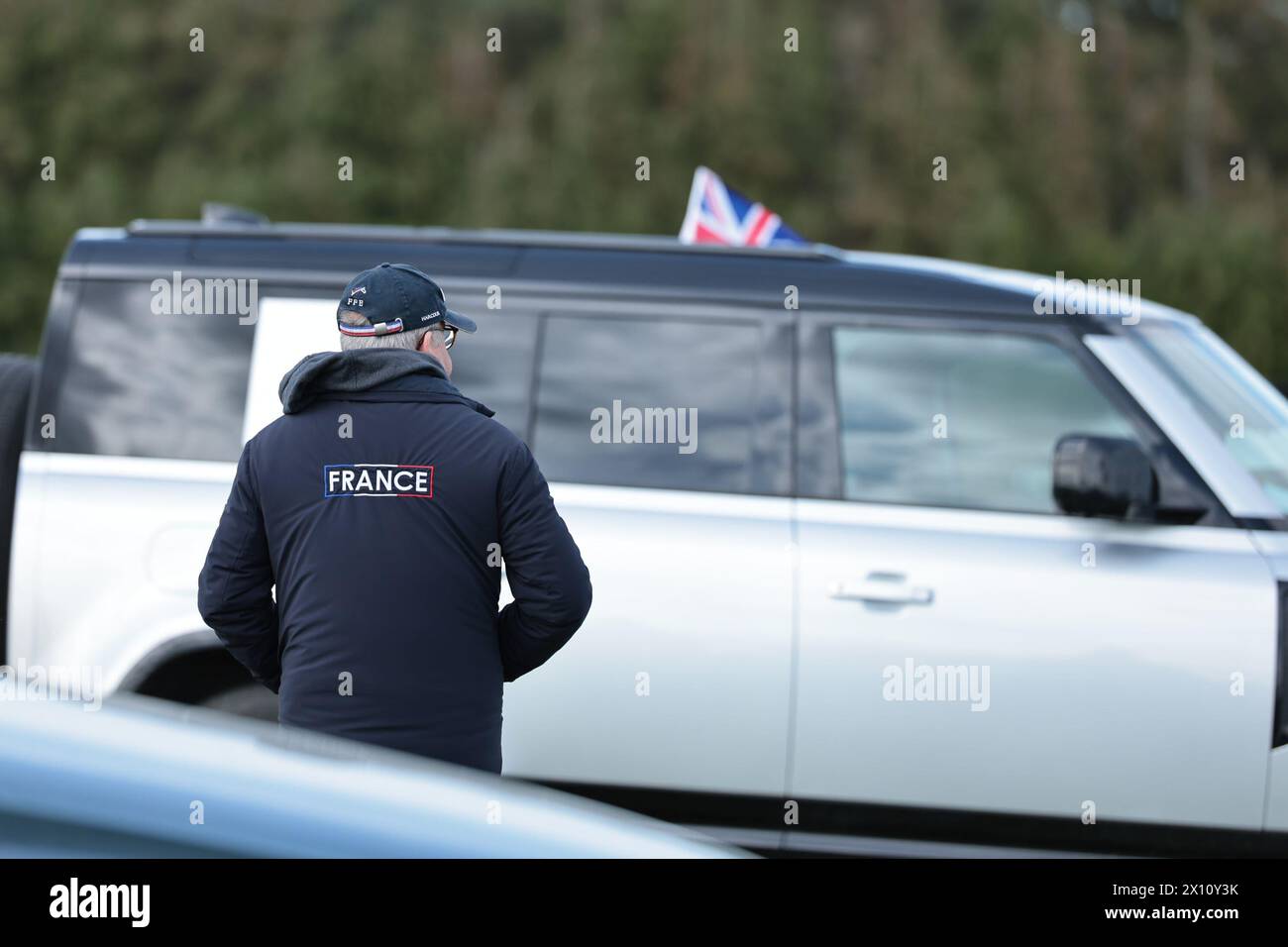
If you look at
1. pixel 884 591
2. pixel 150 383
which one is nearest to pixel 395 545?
pixel 884 591

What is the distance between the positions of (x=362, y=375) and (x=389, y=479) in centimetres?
21

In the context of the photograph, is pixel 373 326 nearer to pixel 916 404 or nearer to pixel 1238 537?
pixel 916 404

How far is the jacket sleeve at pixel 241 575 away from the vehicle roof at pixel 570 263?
5.25 ft

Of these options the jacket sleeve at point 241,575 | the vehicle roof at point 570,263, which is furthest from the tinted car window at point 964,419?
the jacket sleeve at point 241,575

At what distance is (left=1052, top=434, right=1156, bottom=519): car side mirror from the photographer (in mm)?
3779

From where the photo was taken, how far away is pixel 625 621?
4086 millimetres

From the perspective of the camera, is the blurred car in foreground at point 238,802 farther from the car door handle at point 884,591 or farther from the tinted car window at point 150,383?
the tinted car window at point 150,383

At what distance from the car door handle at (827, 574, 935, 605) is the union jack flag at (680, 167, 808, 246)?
117 inches

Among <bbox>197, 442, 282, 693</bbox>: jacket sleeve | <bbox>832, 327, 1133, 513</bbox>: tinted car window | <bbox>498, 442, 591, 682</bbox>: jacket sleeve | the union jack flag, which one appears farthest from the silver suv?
the union jack flag

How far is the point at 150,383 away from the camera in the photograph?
4402mm

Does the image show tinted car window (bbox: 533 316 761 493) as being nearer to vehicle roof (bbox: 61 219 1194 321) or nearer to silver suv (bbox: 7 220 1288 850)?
silver suv (bbox: 7 220 1288 850)

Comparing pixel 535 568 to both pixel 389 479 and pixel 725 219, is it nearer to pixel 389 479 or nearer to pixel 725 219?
pixel 389 479

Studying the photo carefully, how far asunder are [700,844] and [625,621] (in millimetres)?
2258
